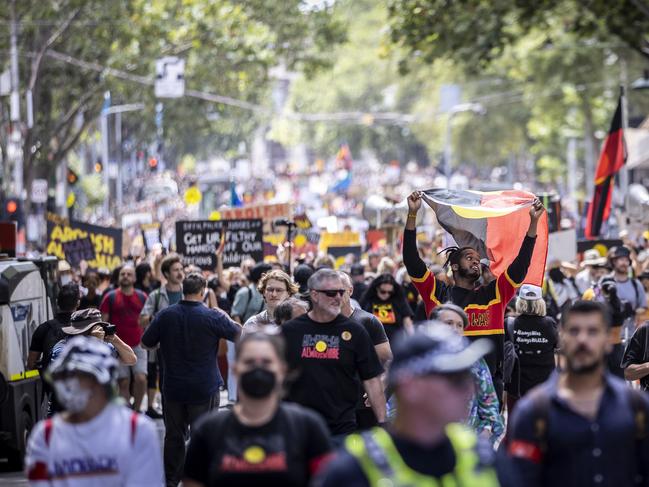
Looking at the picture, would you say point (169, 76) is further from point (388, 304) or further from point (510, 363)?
point (510, 363)

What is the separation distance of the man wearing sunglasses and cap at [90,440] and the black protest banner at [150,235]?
726 inches

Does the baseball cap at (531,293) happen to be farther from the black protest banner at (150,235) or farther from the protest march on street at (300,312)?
the black protest banner at (150,235)

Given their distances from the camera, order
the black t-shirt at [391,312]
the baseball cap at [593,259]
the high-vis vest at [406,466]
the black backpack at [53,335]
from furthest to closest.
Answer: the baseball cap at [593,259]
the black t-shirt at [391,312]
the black backpack at [53,335]
the high-vis vest at [406,466]

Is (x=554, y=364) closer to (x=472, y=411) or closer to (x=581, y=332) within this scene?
(x=472, y=411)

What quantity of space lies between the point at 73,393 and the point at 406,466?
1.52m

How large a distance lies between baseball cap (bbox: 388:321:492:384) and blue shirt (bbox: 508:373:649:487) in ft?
2.35

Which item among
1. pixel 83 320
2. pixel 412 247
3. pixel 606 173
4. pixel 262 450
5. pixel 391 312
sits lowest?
pixel 391 312

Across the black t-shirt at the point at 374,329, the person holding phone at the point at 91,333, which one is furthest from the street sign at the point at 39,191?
the black t-shirt at the point at 374,329

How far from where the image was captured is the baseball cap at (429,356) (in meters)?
4.70

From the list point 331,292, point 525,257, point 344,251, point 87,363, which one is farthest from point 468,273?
point 344,251

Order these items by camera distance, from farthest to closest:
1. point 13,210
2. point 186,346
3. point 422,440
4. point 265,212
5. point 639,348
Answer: point 13,210
point 265,212
point 186,346
point 639,348
point 422,440

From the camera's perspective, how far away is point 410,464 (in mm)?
4707

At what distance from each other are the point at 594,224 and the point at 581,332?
18.0 meters

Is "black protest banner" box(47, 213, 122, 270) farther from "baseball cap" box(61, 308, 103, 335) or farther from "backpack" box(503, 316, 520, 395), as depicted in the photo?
"baseball cap" box(61, 308, 103, 335)
